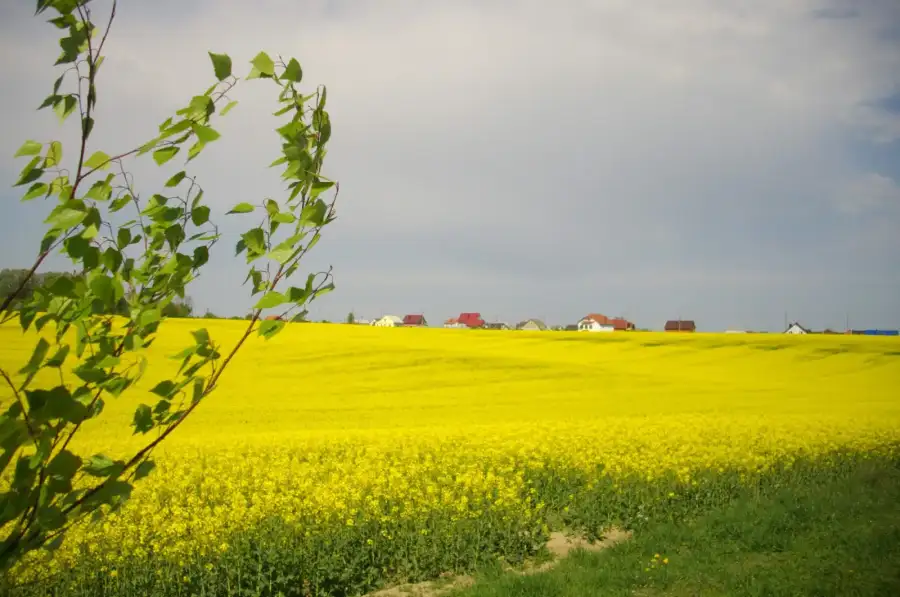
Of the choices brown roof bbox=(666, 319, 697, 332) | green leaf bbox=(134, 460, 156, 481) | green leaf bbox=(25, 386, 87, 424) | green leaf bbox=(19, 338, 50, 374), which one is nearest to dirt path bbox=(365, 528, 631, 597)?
green leaf bbox=(134, 460, 156, 481)

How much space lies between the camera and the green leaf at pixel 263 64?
1.87 meters

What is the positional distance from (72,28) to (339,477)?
9.71m

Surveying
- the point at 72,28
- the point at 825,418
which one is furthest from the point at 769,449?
the point at 72,28

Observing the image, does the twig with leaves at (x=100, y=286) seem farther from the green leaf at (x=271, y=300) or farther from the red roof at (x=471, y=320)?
the red roof at (x=471, y=320)

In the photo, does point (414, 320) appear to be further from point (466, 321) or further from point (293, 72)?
point (293, 72)

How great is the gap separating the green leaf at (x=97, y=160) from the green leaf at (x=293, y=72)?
0.48m

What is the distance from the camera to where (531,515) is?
1012 centimetres

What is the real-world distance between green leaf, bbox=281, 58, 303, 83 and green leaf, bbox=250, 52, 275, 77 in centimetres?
4

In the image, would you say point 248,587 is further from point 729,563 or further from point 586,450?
point 586,450

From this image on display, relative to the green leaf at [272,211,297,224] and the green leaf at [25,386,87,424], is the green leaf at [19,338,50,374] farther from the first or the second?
the green leaf at [272,211,297,224]

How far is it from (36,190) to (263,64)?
2.33 feet

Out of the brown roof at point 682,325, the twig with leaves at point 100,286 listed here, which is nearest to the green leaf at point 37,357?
the twig with leaves at point 100,286

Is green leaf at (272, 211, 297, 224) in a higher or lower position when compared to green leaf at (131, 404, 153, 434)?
higher

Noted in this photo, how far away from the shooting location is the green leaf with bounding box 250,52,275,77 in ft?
6.14
